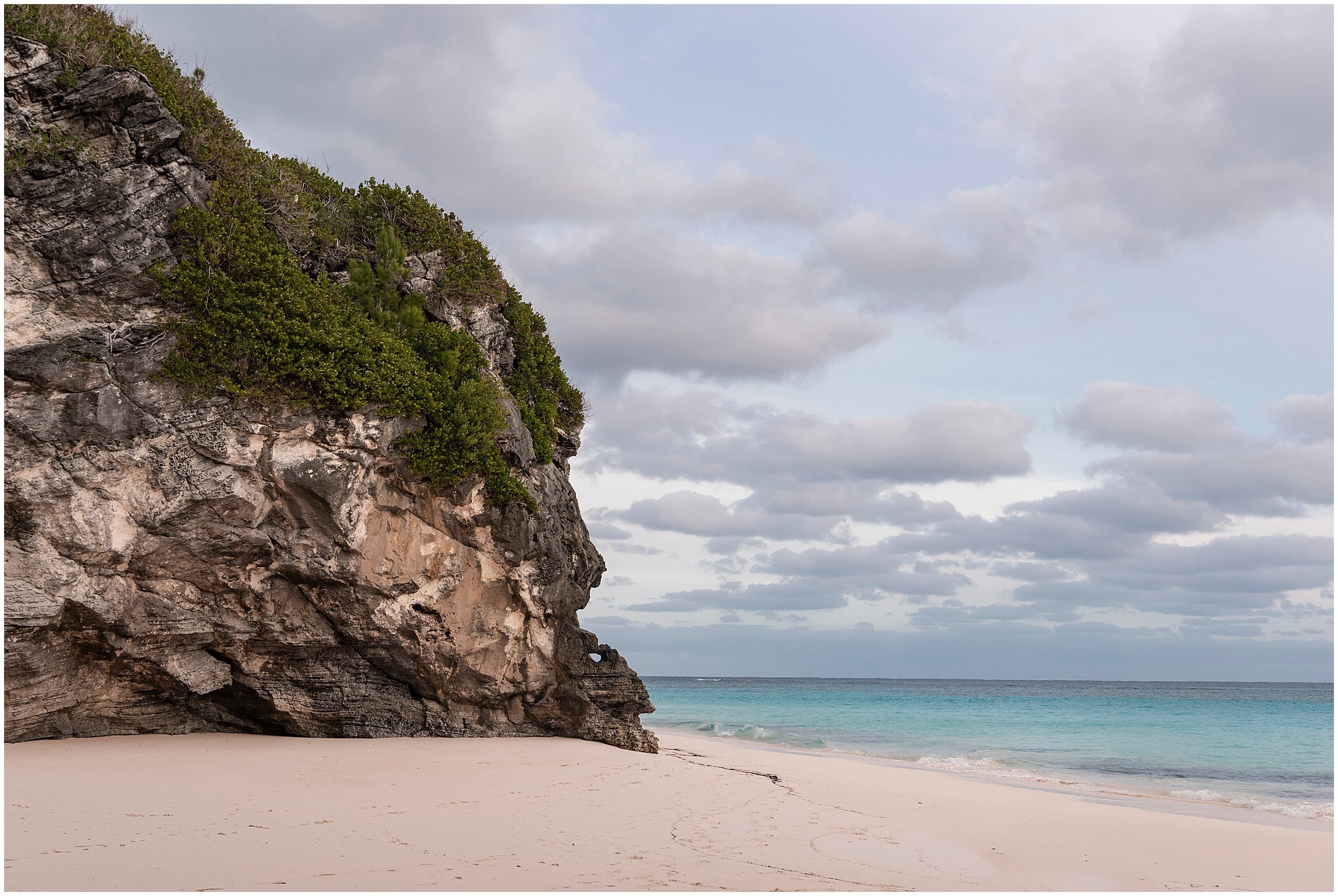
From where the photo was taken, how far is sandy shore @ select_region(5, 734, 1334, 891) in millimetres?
6418

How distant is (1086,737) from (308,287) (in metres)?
32.0

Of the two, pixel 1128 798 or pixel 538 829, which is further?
pixel 1128 798

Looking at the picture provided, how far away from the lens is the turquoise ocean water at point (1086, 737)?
19.0 m

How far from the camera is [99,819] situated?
732 cm

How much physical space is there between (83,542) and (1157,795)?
2031cm

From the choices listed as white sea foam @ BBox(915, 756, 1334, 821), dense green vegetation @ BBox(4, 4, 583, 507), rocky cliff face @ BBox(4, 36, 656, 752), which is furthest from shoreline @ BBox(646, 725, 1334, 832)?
dense green vegetation @ BBox(4, 4, 583, 507)

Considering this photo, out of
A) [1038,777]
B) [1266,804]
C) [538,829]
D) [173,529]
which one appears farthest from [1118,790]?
[173,529]

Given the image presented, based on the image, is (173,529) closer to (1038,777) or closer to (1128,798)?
(1128,798)

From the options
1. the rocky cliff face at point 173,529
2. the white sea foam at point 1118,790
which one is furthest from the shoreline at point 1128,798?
the rocky cliff face at point 173,529

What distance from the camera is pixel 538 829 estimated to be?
8125mm

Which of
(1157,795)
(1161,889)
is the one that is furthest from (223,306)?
(1157,795)

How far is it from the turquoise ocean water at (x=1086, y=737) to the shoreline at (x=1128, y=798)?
8.1 inches

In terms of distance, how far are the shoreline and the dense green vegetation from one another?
502 inches

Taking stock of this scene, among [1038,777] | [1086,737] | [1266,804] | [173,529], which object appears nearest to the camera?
[173,529]
